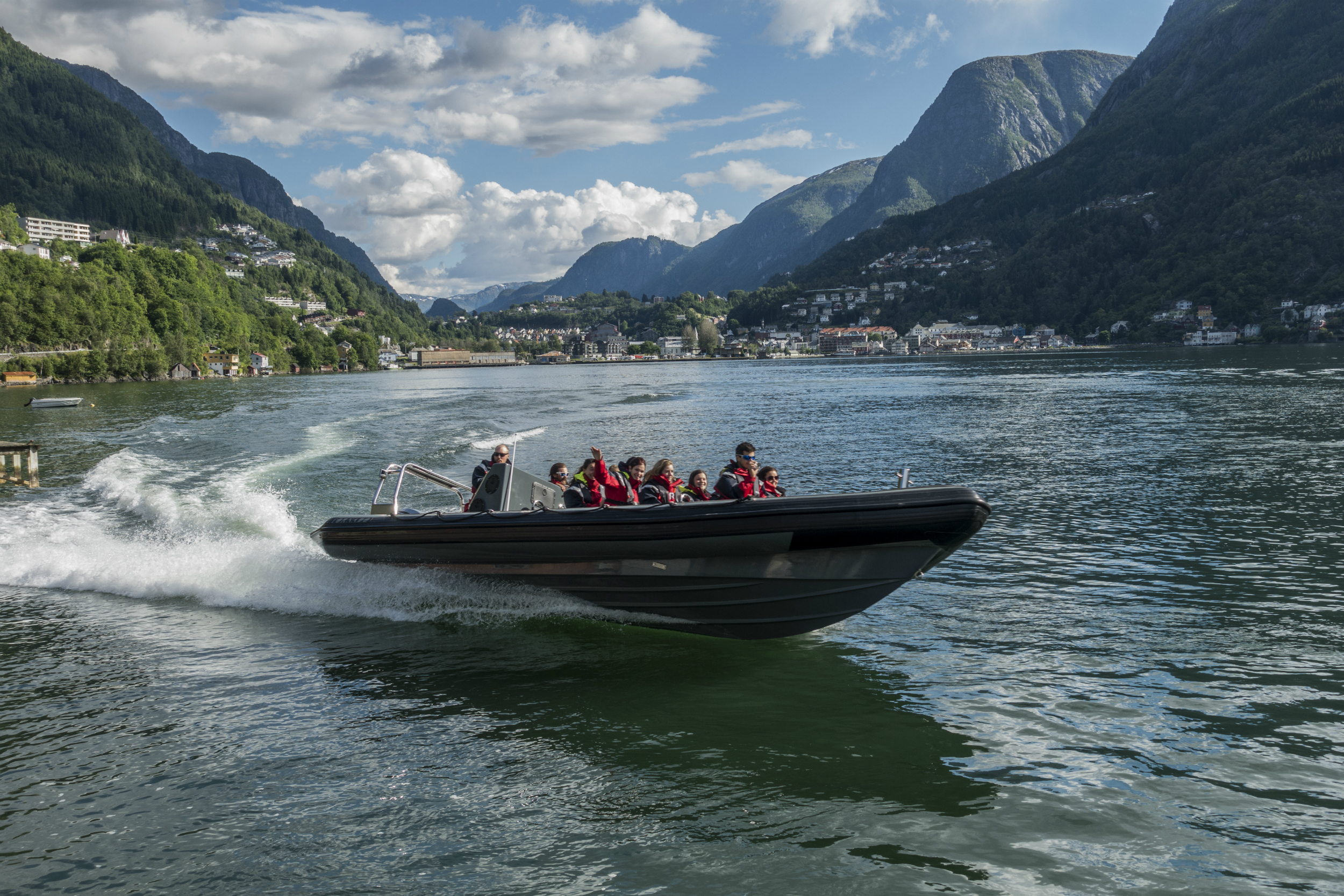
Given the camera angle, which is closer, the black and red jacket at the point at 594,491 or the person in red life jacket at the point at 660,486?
the person in red life jacket at the point at 660,486

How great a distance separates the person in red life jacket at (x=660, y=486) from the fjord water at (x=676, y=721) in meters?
1.62

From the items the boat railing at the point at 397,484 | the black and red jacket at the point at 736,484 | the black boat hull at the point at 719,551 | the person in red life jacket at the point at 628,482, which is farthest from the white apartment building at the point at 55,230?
the black and red jacket at the point at 736,484

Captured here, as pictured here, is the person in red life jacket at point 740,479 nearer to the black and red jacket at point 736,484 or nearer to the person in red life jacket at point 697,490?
the black and red jacket at point 736,484

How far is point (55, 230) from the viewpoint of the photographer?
7441 inches

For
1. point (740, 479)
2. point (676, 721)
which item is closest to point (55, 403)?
point (740, 479)

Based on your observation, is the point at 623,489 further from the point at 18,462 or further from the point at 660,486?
the point at 18,462

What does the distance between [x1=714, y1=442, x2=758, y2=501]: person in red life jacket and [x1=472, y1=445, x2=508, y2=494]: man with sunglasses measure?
8.83ft

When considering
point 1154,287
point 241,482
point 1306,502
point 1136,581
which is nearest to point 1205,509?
point 1306,502

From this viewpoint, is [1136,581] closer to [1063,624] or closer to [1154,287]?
[1063,624]

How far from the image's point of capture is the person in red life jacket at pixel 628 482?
342 inches

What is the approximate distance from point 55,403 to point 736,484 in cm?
5697

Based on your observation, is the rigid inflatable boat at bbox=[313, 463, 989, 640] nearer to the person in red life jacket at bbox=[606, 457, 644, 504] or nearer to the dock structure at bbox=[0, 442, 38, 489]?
the person in red life jacket at bbox=[606, 457, 644, 504]

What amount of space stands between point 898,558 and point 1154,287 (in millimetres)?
160130

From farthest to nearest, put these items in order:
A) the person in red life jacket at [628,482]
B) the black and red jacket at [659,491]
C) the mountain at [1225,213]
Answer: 1. the mountain at [1225,213]
2. the person in red life jacket at [628,482]
3. the black and red jacket at [659,491]
